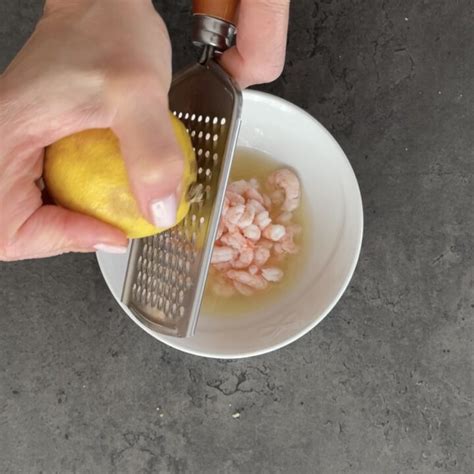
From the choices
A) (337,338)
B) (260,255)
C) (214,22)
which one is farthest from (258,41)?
(337,338)

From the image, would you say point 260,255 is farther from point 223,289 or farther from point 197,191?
point 197,191

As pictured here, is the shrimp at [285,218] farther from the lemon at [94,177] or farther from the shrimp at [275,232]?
the lemon at [94,177]

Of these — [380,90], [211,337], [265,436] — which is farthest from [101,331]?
[380,90]

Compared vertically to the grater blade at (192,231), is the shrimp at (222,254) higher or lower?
lower

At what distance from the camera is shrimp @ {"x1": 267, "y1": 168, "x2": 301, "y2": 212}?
86cm

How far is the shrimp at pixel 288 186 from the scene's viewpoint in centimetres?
86

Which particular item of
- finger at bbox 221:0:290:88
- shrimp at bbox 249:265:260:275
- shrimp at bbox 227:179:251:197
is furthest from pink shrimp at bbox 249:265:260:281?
finger at bbox 221:0:290:88

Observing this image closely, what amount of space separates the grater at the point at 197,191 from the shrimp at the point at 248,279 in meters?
0.15

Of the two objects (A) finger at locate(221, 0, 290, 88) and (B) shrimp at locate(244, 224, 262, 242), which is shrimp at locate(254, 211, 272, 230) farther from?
(A) finger at locate(221, 0, 290, 88)

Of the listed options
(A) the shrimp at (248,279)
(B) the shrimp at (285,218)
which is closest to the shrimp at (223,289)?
(A) the shrimp at (248,279)

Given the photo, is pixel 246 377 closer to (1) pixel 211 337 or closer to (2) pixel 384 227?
(1) pixel 211 337

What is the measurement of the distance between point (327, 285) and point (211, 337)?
166 mm

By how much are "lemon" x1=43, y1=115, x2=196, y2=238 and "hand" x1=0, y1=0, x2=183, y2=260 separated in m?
0.01

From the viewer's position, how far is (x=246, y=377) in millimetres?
885
